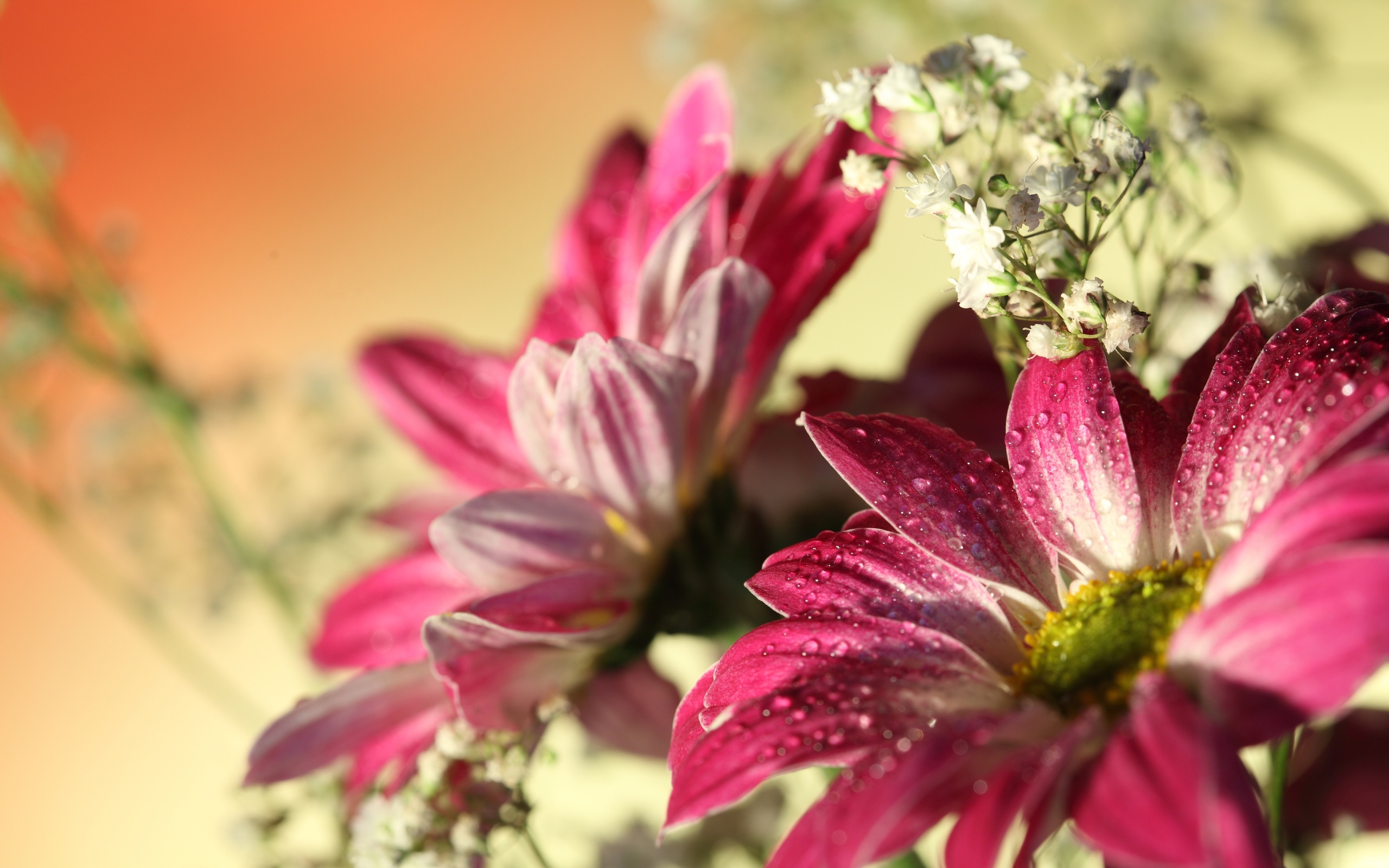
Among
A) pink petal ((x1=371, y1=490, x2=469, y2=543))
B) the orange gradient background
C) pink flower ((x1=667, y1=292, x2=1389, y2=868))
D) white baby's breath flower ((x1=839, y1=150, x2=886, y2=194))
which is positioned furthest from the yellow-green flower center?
the orange gradient background

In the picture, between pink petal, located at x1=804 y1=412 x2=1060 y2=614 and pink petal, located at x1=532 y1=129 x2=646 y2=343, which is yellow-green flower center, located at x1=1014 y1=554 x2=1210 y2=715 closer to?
pink petal, located at x1=804 y1=412 x2=1060 y2=614

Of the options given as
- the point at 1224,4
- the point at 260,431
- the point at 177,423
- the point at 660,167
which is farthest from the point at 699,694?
the point at 260,431

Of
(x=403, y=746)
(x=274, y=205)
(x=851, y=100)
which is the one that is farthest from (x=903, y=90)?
(x=274, y=205)

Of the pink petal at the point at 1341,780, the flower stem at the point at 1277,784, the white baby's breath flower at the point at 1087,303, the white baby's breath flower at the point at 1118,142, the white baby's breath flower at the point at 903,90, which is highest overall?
the white baby's breath flower at the point at 903,90

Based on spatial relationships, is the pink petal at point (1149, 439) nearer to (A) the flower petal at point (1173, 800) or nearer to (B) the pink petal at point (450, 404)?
(A) the flower petal at point (1173, 800)

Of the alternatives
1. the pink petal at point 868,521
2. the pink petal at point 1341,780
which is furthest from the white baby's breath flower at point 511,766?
the pink petal at point 1341,780

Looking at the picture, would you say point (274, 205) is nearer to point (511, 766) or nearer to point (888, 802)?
point (511, 766)
